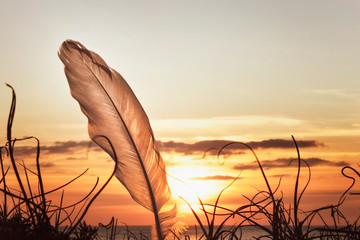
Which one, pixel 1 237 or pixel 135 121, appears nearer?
pixel 1 237

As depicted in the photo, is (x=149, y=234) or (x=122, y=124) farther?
(x=149, y=234)

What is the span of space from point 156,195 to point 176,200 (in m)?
0.37

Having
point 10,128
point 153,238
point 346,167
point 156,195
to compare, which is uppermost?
point 10,128

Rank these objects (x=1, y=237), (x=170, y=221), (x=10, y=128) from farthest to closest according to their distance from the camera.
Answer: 1. (x=170, y=221)
2. (x=1, y=237)
3. (x=10, y=128)

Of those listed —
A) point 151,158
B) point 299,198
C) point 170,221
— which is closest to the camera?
point 299,198

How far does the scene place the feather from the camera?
173 inches

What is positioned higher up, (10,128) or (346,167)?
(10,128)

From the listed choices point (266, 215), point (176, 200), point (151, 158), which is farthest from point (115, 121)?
point (266, 215)

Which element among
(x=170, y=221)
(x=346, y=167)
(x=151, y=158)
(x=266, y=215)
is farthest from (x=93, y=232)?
(x=170, y=221)

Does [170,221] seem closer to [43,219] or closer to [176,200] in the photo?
[176,200]

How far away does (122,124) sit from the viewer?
457 cm

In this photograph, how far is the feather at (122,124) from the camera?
4387 mm

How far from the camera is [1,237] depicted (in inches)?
69.6

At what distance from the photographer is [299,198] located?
2.08 meters
